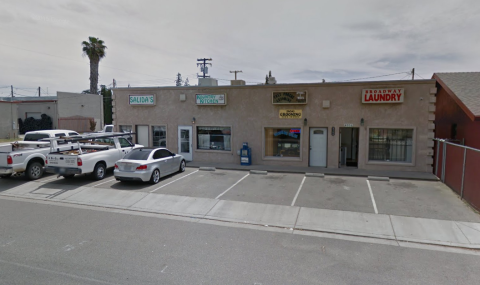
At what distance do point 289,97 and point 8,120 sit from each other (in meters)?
31.5

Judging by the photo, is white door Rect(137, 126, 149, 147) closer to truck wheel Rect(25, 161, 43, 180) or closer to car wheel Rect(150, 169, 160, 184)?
truck wheel Rect(25, 161, 43, 180)

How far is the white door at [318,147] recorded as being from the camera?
14.7m

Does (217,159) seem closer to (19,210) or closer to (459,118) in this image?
(19,210)

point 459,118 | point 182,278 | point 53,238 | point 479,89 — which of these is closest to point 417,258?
point 182,278

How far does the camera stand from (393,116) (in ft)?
44.9

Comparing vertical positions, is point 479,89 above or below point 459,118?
above

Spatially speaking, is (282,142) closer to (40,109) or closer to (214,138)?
(214,138)

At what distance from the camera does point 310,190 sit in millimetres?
10508

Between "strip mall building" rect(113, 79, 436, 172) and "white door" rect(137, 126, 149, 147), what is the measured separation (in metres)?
0.06

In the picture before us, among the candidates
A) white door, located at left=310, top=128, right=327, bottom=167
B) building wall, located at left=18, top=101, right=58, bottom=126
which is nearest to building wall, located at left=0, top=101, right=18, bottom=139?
building wall, located at left=18, top=101, right=58, bottom=126

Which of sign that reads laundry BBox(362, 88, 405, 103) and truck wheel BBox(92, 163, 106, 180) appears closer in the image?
truck wheel BBox(92, 163, 106, 180)

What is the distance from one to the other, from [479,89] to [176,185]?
14090 millimetres

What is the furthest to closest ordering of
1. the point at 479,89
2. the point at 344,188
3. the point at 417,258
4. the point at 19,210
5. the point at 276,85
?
the point at 276,85 < the point at 479,89 < the point at 344,188 < the point at 19,210 < the point at 417,258

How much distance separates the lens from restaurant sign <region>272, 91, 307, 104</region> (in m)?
14.6
